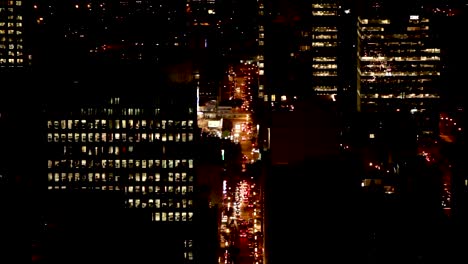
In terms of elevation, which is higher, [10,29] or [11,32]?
[10,29]

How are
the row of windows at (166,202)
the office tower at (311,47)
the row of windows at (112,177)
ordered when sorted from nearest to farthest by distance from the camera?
the row of windows at (166,202)
the row of windows at (112,177)
the office tower at (311,47)

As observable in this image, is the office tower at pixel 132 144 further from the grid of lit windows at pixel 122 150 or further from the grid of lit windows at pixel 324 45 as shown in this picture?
the grid of lit windows at pixel 324 45

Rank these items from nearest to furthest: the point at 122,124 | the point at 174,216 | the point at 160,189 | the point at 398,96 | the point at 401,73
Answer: the point at 174,216, the point at 160,189, the point at 122,124, the point at 398,96, the point at 401,73

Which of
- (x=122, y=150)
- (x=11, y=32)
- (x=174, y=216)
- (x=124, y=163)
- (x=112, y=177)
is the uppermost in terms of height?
(x=11, y=32)

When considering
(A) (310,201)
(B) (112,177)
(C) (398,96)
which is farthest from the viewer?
(C) (398,96)

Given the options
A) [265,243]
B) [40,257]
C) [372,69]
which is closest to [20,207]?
[40,257]

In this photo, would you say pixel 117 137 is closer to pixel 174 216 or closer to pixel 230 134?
pixel 174 216

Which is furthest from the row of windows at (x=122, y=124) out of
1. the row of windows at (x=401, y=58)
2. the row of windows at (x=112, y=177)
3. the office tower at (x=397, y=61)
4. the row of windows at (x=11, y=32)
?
the row of windows at (x=401, y=58)

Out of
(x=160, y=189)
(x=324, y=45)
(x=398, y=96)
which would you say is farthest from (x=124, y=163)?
(x=398, y=96)
